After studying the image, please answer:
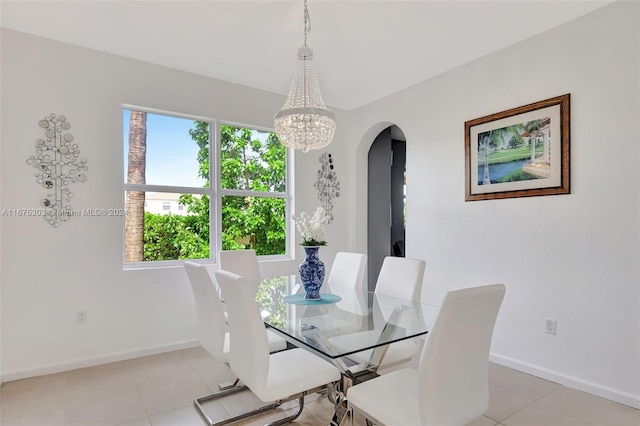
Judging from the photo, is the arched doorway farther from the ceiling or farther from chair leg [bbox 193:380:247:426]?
chair leg [bbox 193:380:247:426]

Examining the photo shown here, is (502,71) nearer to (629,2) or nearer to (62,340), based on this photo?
(629,2)

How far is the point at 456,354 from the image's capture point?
130 cm

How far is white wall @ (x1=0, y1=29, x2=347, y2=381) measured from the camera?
2717mm

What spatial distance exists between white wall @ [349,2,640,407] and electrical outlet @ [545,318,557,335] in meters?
0.04

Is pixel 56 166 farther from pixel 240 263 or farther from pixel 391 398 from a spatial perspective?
pixel 391 398

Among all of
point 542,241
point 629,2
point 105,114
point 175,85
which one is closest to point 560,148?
point 542,241

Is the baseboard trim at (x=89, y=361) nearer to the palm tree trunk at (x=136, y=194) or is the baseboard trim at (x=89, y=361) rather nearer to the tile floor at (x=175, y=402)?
the tile floor at (x=175, y=402)

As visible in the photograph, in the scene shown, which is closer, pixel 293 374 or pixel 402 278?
pixel 293 374

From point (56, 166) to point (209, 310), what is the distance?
1.98 meters

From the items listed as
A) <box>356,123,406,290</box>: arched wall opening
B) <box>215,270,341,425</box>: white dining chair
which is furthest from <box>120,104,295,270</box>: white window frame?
<box>215,270,341,425</box>: white dining chair

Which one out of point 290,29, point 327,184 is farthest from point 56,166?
point 327,184

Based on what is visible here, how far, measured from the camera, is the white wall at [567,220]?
236 centimetres

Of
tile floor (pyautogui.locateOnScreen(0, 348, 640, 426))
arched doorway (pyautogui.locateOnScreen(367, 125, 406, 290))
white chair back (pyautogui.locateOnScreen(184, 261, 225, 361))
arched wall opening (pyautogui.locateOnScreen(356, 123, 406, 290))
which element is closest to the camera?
white chair back (pyautogui.locateOnScreen(184, 261, 225, 361))

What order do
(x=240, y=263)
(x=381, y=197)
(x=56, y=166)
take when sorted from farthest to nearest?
(x=381, y=197) → (x=240, y=263) → (x=56, y=166)
